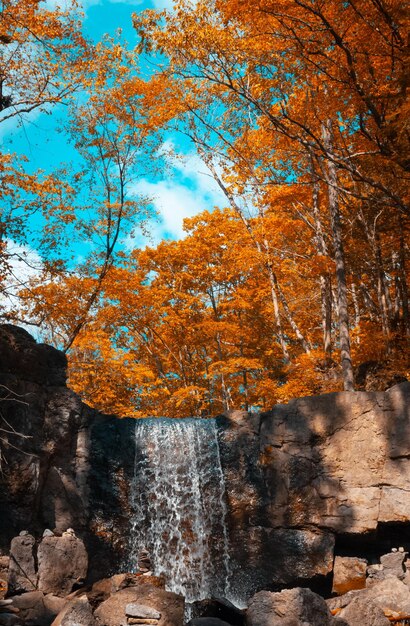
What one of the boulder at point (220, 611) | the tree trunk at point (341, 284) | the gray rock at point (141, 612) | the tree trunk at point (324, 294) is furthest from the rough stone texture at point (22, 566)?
the tree trunk at point (324, 294)

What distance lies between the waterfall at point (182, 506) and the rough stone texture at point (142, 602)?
2826 millimetres

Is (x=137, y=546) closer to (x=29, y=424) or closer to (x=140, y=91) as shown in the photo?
(x=29, y=424)

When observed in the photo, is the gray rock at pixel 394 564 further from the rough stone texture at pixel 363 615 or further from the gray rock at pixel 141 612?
the gray rock at pixel 141 612

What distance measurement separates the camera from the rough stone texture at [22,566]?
30.6ft

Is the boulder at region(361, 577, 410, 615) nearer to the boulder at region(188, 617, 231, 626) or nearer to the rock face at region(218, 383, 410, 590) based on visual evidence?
the rock face at region(218, 383, 410, 590)

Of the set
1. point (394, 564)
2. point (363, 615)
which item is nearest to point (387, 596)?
point (363, 615)

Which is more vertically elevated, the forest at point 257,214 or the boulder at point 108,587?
the forest at point 257,214

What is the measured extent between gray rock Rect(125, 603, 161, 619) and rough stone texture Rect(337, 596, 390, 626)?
99.5 inches

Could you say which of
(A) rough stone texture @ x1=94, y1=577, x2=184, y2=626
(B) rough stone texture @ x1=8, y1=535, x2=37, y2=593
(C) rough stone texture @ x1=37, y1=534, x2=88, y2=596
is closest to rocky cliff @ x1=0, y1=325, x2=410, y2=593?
(B) rough stone texture @ x1=8, y1=535, x2=37, y2=593

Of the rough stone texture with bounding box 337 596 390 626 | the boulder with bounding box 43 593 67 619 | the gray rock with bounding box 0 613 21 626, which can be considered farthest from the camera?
the boulder with bounding box 43 593 67 619

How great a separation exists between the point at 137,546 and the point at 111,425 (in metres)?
2.67

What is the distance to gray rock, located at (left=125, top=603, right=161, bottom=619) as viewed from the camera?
25.8 ft

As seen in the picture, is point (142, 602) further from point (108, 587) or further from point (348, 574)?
point (348, 574)

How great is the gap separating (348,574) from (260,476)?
8.16 ft
